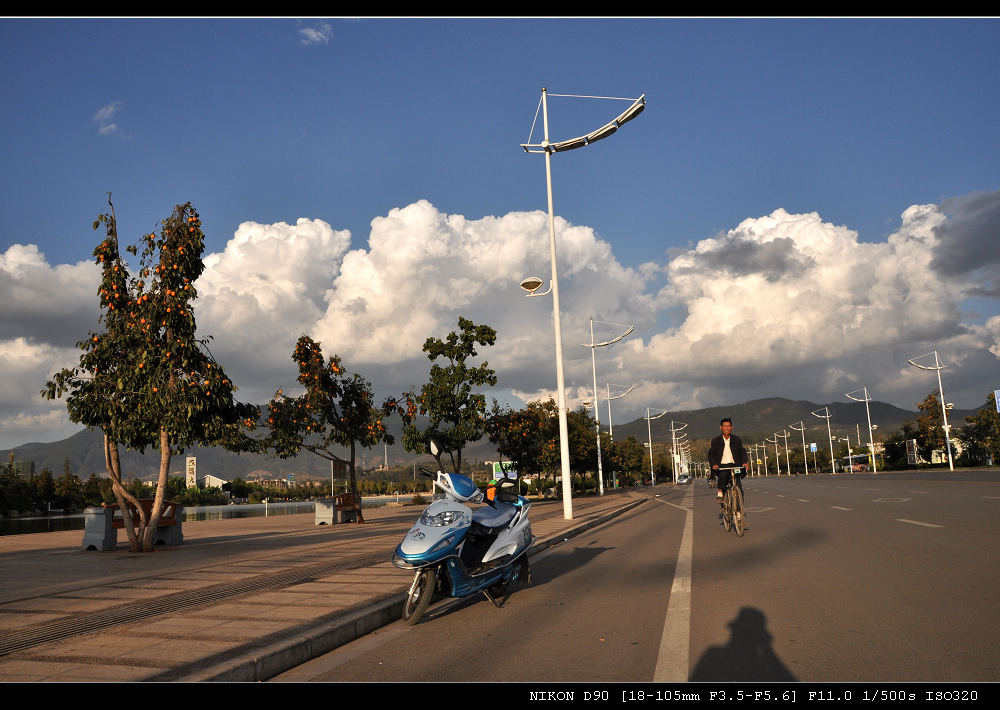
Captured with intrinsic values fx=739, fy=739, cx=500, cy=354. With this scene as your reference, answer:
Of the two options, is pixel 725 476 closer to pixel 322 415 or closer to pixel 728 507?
pixel 728 507

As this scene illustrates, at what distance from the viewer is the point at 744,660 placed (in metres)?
5.04

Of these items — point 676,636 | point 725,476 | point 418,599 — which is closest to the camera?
point 676,636

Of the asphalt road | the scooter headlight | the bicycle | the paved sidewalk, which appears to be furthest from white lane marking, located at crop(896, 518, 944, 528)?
the scooter headlight

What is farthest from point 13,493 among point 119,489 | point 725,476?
point 725,476

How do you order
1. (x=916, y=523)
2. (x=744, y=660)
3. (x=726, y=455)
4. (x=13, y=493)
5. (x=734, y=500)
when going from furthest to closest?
(x=13, y=493)
(x=916, y=523)
(x=734, y=500)
(x=726, y=455)
(x=744, y=660)

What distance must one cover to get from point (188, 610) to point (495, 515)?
329 centimetres

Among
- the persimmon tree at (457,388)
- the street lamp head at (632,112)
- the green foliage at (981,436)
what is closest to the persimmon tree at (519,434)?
the persimmon tree at (457,388)

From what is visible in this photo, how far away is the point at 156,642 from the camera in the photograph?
5730 millimetres

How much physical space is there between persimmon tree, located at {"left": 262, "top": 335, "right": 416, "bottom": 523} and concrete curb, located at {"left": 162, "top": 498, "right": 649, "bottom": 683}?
14.5m

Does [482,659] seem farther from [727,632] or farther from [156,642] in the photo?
[156,642]

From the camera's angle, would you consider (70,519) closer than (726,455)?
No

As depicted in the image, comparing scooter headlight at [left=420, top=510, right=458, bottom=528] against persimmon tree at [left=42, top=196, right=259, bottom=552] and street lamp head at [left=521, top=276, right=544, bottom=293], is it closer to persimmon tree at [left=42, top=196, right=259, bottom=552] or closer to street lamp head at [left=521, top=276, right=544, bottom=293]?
persimmon tree at [left=42, top=196, right=259, bottom=552]

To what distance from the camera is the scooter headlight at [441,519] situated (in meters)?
7.16

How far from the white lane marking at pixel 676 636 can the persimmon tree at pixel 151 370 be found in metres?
9.46
